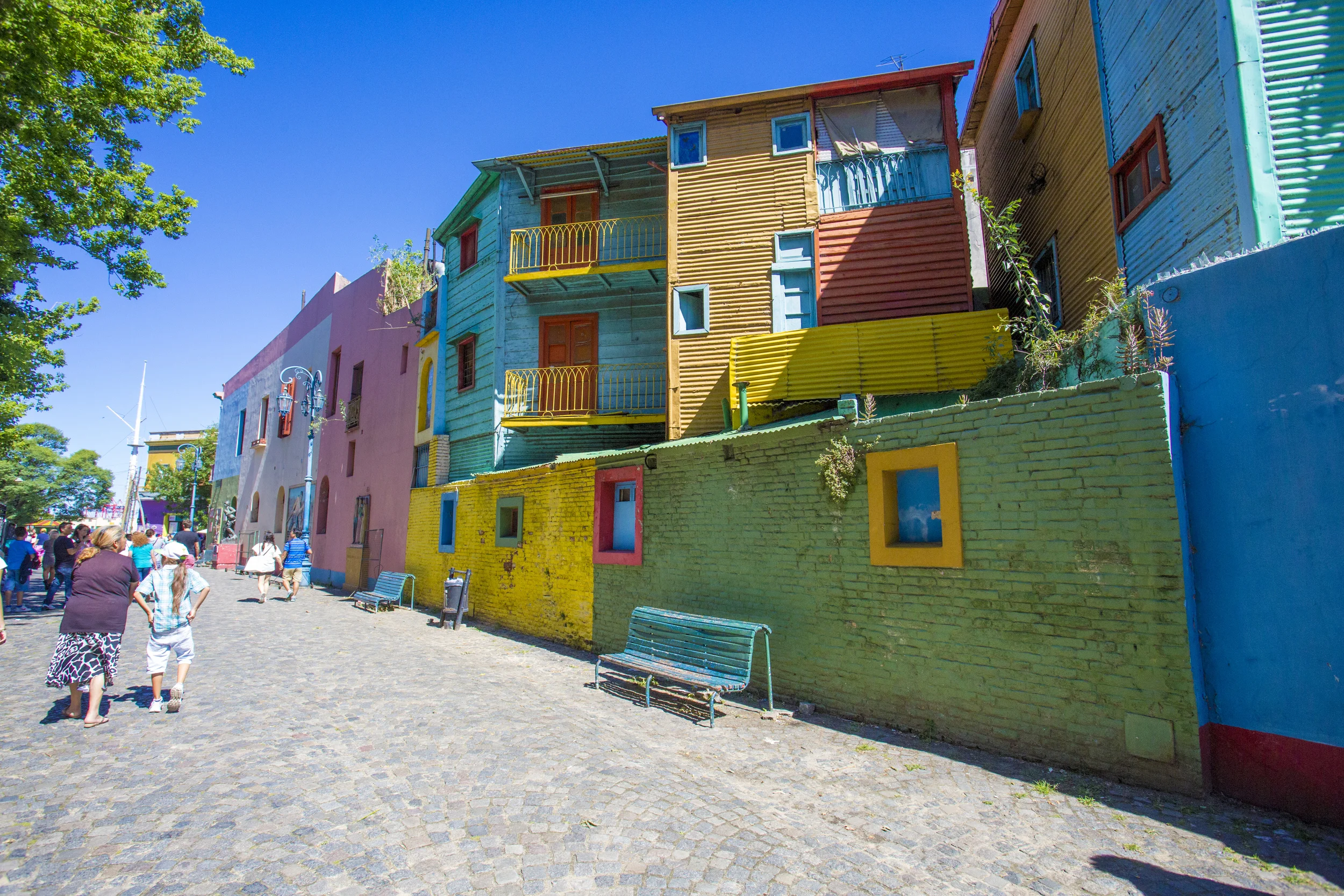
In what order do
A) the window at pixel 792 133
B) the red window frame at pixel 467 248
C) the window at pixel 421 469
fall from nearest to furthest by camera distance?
1. the window at pixel 792 133
2. the red window frame at pixel 467 248
3. the window at pixel 421 469

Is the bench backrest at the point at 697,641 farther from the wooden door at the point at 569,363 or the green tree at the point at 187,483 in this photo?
the green tree at the point at 187,483

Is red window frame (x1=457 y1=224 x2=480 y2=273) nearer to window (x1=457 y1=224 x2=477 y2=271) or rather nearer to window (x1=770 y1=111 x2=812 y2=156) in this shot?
window (x1=457 y1=224 x2=477 y2=271)

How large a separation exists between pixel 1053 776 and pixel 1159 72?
755 cm

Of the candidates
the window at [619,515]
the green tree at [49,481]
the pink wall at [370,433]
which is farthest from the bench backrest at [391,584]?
the green tree at [49,481]

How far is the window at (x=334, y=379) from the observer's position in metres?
24.4

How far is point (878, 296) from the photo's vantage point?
12086 millimetres

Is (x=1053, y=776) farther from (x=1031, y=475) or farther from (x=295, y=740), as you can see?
(x=295, y=740)

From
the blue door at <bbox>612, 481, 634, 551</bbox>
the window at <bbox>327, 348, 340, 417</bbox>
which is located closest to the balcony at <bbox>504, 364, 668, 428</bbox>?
the blue door at <bbox>612, 481, 634, 551</bbox>

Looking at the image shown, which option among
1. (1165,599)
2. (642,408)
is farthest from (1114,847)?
(642,408)

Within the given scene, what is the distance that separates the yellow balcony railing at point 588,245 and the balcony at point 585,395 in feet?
7.46

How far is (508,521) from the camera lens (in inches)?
525

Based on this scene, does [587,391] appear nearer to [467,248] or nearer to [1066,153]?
[467,248]

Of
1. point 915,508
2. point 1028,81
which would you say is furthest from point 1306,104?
point 1028,81

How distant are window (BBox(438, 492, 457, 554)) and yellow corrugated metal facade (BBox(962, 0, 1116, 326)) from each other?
1272 cm
